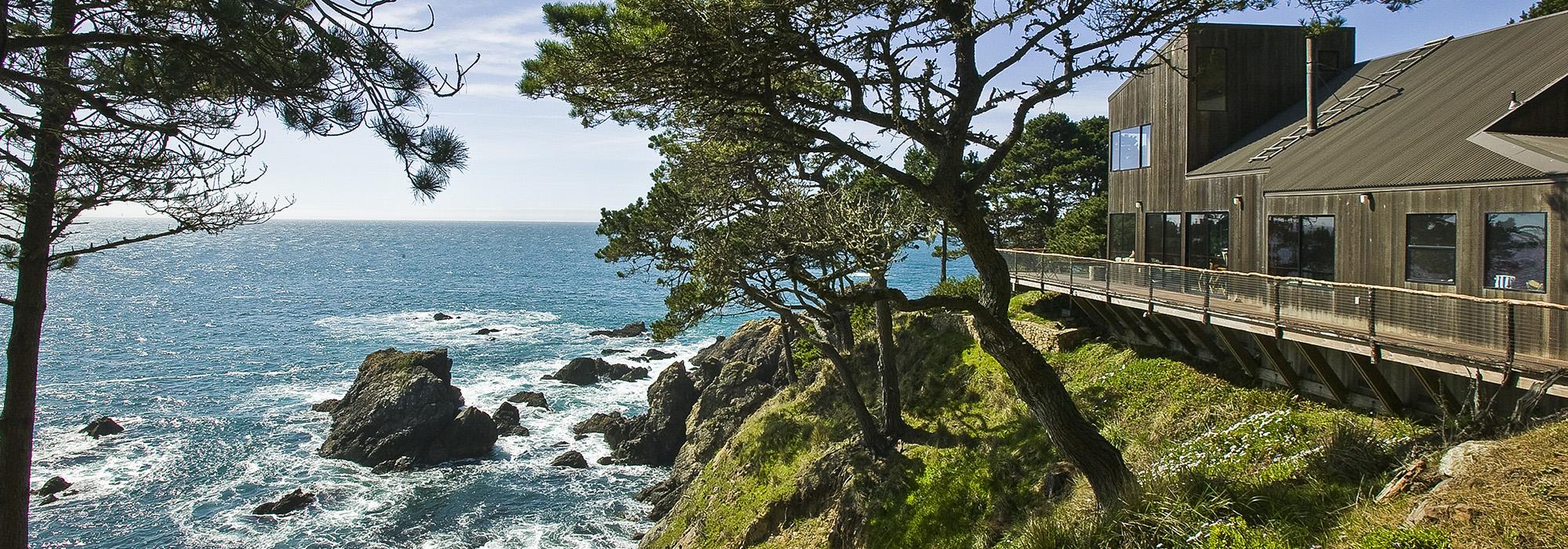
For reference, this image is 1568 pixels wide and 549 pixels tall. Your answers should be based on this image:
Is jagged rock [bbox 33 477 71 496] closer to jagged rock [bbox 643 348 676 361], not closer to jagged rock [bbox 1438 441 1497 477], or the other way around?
jagged rock [bbox 643 348 676 361]

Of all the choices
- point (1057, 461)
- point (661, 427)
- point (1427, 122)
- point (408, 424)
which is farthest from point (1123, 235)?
point (408, 424)

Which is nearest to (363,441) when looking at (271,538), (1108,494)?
(271,538)

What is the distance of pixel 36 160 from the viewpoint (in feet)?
24.0

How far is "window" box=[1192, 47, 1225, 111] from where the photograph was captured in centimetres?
1883

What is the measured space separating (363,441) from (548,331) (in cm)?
2868

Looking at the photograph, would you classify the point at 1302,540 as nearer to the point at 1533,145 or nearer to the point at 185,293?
the point at 1533,145

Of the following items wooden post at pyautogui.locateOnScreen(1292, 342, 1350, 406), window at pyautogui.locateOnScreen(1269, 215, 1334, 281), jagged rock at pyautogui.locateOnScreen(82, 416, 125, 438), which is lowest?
jagged rock at pyautogui.locateOnScreen(82, 416, 125, 438)

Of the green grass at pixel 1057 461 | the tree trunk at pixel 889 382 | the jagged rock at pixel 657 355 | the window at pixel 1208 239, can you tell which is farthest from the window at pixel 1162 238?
the jagged rock at pixel 657 355

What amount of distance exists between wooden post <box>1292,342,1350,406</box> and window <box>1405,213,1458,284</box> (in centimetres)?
177

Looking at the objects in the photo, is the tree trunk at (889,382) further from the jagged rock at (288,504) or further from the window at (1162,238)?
the jagged rock at (288,504)

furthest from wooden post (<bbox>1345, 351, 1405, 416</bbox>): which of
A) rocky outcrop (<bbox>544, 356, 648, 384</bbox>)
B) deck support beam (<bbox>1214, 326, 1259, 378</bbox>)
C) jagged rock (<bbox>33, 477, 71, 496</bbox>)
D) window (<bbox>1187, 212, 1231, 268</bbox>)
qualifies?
jagged rock (<bbox>33, 477, 71, 496</bbox>)

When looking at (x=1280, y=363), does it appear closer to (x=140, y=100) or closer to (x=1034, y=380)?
(x=1034, y=380)

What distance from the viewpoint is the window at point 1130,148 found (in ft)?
68.9

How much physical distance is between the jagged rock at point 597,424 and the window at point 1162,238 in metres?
23.4
